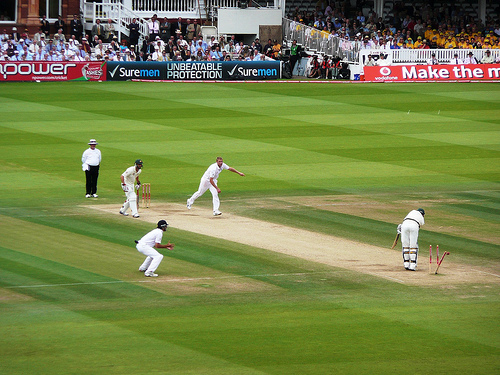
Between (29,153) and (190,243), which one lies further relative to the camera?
(29,153)

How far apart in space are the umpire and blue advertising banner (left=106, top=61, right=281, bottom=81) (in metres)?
26.0

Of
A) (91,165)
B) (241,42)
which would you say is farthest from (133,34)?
(91,165)

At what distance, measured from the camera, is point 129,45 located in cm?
5650

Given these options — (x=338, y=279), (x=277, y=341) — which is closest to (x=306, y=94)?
(x=338, y=279)

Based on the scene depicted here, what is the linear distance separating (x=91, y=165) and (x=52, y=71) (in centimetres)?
2618

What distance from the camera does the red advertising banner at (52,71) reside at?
1934 inches

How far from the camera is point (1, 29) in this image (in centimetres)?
5688

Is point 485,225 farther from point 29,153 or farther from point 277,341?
point 29,153

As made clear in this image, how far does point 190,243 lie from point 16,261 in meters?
4.11

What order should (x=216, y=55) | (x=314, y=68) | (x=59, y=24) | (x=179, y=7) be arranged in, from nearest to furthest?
(x=216, y=55), (x=314, y=68), (x=59, y=24), (x=179, y=7)

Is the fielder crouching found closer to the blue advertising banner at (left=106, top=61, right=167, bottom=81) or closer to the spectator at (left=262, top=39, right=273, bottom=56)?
the blue advertising banner at (left=106, top=61, right=167, bottom=81)

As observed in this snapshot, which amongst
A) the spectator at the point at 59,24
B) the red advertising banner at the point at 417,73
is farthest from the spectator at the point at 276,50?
the spectator at the point at 59,24

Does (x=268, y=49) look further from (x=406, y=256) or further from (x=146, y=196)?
(x=406, y=256)

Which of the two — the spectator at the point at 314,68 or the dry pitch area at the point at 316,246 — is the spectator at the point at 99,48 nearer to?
the spectator at the point at 314,68
